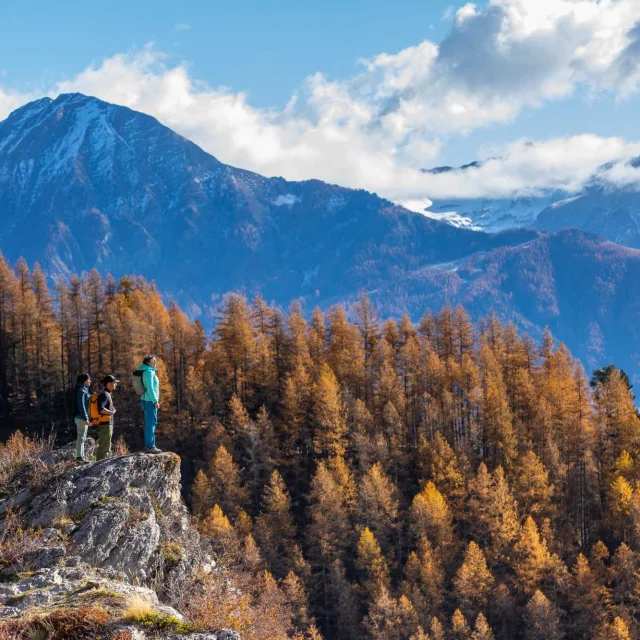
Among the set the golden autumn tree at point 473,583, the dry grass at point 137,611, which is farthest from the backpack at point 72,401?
the golden autumn tree at point 473,583

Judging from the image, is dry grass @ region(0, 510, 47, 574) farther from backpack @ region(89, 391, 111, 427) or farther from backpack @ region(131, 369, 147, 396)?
backpack @ region(131, 369, 147, 396)

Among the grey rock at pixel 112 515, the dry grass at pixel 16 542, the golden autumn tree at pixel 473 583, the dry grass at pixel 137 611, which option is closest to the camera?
the dry grass at pixel 137 611

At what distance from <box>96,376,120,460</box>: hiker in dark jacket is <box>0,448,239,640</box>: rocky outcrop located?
3.44ft

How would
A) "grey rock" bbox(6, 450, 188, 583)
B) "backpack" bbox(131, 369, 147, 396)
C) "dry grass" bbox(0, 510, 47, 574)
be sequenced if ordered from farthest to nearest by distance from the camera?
"backpack" bbox(131, 369, 147, 396) < "grey rock" bbox(6, 450, 188, 583) < "dry grass" bbox(0, 510, 47, 574)

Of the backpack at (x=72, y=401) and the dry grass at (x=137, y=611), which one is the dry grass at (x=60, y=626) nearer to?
the dry grass at (x=137, y=611)

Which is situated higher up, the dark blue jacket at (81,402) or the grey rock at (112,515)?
the dark blue jacket at (81,402)

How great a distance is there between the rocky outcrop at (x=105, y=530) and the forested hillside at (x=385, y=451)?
135 feet

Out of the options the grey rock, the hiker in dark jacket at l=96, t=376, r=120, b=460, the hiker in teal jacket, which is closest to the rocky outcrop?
the grey rock

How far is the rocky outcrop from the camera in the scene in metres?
15.8

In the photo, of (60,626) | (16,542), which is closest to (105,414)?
(16,542)

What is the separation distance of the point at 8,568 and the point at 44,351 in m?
77.5

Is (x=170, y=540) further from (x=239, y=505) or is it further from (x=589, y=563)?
(x=589, y=563)

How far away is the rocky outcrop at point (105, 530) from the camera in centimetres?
1577

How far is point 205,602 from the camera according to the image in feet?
64.5
